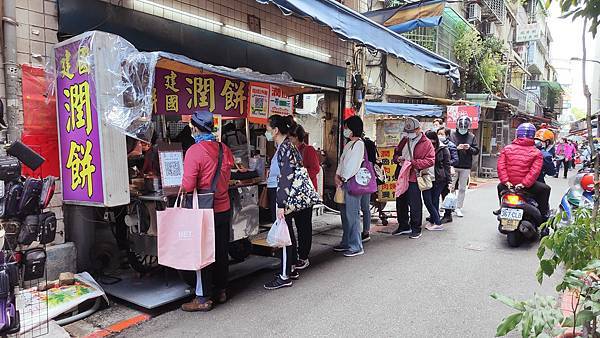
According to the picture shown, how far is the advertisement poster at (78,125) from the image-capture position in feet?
13.0

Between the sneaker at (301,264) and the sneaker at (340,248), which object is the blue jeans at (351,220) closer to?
the sneaker at (340,248)

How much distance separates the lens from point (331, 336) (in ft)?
12.5

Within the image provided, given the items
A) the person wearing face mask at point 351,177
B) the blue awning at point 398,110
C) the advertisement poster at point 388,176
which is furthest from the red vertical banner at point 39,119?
the blue awning at point 398,110

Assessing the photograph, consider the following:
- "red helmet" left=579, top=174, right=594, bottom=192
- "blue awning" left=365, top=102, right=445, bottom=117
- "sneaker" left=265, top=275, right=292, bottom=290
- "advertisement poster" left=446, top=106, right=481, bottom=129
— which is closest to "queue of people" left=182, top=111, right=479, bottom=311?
"sneaker" left=265, top=275, right=292, bottom=290

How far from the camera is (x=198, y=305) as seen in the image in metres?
4.36

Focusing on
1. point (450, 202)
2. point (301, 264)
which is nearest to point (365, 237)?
point (301, 264)

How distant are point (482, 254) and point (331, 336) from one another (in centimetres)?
358

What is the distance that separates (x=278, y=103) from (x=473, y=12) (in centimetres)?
1962

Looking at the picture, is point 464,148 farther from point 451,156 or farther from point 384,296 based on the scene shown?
point 384,296

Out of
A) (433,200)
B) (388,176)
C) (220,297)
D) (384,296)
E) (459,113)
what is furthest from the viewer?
(459,113)

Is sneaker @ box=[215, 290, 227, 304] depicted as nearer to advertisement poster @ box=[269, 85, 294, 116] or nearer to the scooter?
advertisement poster @ box=[269, 85, 294, 116]

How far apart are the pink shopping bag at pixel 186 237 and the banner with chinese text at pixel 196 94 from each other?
1.25 meters

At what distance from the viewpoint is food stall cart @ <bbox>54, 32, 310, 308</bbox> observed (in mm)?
3959

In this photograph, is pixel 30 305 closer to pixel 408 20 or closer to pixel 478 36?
pixel 408 20
